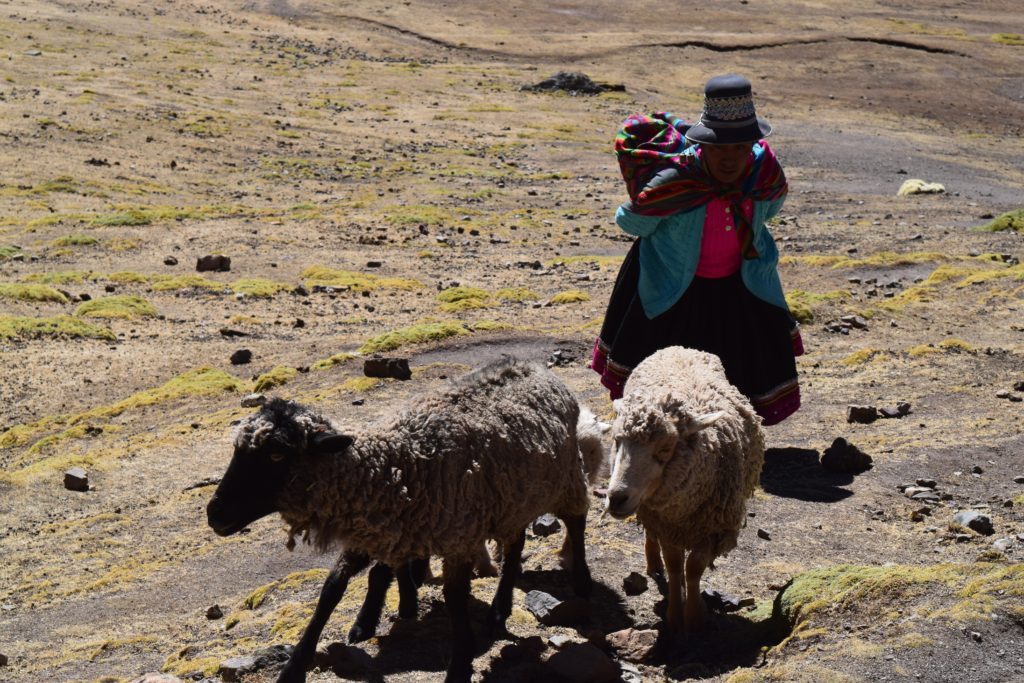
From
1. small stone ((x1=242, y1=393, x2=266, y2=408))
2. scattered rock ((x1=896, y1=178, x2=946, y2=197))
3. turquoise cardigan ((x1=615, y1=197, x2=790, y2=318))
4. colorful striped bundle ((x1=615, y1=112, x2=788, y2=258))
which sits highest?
colorful striped bundle ((x1=615, y1=112, x2=788, y2=258))

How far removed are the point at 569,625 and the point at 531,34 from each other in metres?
55.7

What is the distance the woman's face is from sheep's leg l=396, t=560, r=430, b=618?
11.3 ft

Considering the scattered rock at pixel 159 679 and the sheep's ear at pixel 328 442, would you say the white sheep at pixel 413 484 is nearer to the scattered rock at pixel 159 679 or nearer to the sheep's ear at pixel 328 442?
the sheep's ear at pixel 328 442

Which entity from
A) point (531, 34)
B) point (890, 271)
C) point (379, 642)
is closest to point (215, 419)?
point (379, 642)

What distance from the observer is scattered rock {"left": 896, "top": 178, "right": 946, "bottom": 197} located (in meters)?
28.1

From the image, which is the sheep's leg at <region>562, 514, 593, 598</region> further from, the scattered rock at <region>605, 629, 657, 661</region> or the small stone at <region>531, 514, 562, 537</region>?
the small stone at <region>531, 514, 562, 537</region>

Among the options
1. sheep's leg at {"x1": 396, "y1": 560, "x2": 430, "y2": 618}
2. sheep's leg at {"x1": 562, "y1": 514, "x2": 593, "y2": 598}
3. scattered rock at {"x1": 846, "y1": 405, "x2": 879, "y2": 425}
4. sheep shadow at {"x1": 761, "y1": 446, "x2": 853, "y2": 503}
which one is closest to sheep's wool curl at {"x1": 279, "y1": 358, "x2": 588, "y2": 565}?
sheep's leg at {"x1": 562, "y1": 514, "x2": 593, "y2": 598}

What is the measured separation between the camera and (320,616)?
6.39 meters

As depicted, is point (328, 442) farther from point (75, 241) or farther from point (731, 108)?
point (75, 241)

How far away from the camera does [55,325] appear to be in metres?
16.3

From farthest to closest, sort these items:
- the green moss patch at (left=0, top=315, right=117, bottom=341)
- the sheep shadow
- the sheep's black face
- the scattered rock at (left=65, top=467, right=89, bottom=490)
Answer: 1. the green moss patch at (left=0, top=315, right=117, bottom=341)
2. the scattered rock at (left=65, top=467, right=89, bottom=490)
3. the sheep shadow
4. the sheep's black face

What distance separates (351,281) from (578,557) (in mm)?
12556

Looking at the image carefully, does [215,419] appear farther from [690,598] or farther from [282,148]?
[282,148]

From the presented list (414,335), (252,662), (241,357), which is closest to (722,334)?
(252,662)
